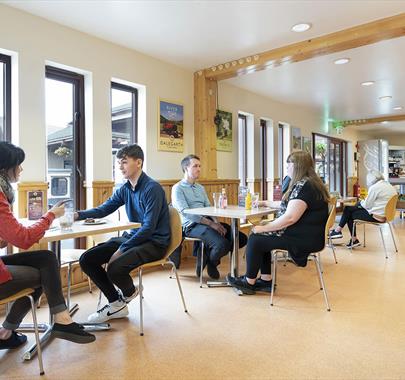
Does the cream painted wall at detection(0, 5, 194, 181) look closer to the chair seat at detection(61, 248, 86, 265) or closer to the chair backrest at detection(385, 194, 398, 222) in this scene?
the chair seat at detection(61, 248, 86, 265)

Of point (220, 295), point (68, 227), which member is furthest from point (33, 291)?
point (220, 295)

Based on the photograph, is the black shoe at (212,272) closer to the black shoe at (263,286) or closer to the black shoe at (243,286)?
the black shoe at (243,286)

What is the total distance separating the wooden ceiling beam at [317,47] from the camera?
3.11 m

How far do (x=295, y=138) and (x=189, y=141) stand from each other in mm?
3042

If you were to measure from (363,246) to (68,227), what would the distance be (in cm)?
425

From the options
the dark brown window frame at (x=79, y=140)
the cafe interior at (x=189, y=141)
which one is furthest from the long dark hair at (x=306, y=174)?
the dark brown window frame at (x=79, y=140)

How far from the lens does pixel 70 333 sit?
6.29 ft

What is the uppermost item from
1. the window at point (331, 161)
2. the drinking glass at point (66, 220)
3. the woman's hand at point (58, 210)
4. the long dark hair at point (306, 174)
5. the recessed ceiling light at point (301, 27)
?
the recessed ceiling light at point (301, 27)

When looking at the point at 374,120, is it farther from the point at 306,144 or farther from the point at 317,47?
the point at 317,47

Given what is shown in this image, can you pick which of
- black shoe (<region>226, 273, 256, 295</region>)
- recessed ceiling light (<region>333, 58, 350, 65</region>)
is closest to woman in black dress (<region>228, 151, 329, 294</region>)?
black shoe (<region>226, 273, 256, 295</region>)

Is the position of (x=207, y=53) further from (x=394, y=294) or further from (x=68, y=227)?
(x=394, y=294)

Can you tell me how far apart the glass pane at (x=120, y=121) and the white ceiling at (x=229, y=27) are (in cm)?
53

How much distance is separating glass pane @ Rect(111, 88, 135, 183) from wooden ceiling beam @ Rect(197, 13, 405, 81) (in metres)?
1.07

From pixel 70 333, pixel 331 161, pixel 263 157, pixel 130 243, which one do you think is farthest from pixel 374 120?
pixel 70 333
